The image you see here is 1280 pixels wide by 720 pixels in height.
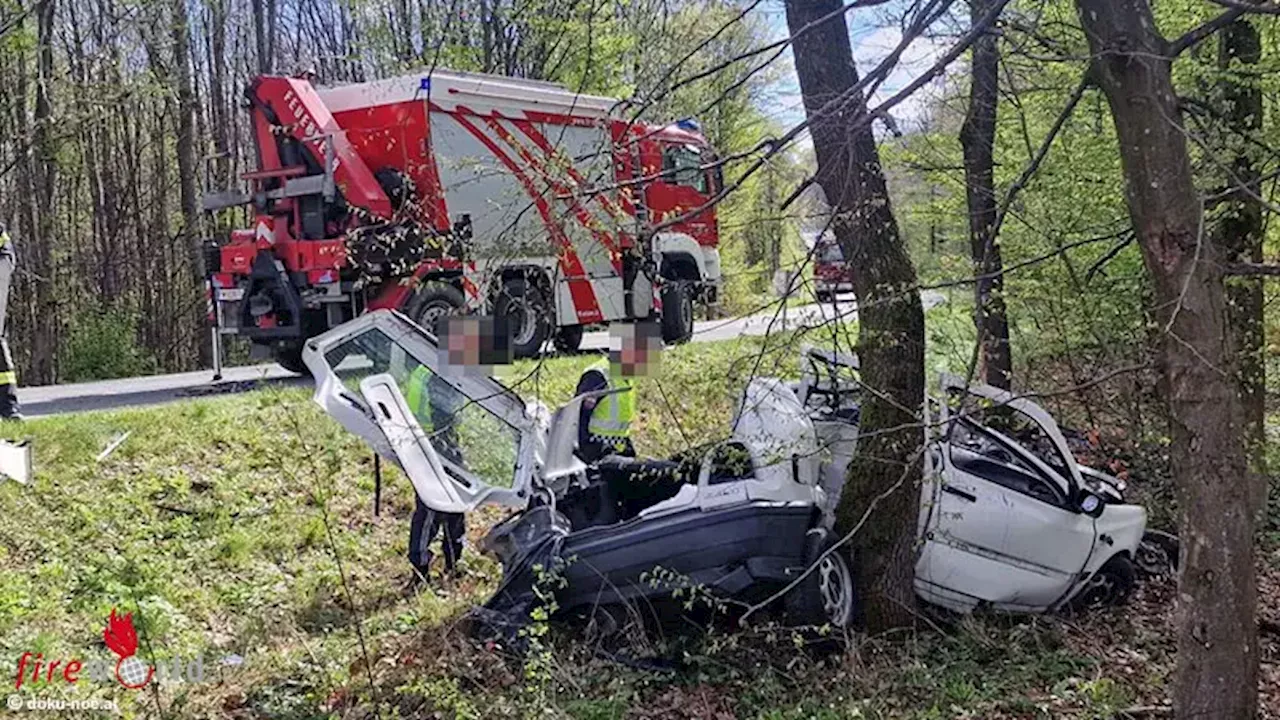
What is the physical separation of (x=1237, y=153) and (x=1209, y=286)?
2.65m

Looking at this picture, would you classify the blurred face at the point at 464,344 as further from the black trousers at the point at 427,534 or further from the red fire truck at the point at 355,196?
the red fire truck at the point at 355,196

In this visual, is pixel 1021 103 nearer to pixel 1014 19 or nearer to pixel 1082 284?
pixel 1082 284

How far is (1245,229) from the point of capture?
24.1ft

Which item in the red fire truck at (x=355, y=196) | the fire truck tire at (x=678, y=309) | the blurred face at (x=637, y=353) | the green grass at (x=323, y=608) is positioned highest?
the red fire truck at (x=355, y=196)

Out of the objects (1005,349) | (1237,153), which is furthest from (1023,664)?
(1005,349)

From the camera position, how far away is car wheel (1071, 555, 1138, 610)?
630cm

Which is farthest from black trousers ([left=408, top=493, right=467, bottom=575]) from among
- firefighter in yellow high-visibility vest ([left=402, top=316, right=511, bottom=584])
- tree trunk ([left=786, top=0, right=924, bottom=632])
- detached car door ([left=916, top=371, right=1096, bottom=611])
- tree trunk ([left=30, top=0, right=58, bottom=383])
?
tree trunk ([left=30, top=0, right=58, bottom=383])

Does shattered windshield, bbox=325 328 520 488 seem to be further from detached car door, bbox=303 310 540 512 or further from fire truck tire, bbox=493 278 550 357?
fire truck tire, bbox=493 278 550 357

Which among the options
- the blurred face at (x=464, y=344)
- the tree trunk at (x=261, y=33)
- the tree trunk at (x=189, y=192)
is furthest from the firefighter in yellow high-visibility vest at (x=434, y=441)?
the tree trunk at (x=261, y=33)

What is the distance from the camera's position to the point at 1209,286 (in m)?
3.49

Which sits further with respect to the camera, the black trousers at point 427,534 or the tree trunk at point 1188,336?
the black trousers at point 427,534

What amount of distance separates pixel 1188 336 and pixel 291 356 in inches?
366

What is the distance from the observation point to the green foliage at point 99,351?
57.3ft

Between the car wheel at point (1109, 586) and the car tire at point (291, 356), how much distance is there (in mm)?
7603
